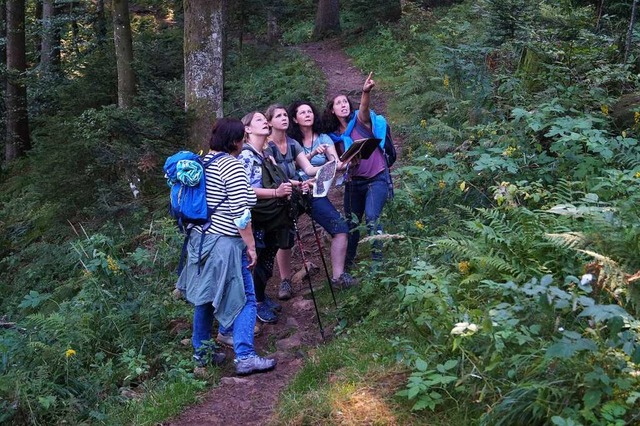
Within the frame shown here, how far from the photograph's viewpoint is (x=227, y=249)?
18.2ft

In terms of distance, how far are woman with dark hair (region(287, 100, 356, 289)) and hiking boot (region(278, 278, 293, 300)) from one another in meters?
0.55

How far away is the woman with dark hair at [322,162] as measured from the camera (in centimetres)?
708

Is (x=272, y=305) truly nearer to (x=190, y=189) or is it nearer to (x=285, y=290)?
(x=285, y=290)

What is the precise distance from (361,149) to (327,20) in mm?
22560

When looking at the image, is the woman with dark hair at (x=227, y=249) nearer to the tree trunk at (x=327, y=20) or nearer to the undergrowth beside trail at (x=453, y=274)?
the undergrowth beside trail at (x=453, y=274)

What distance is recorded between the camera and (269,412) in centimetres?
485

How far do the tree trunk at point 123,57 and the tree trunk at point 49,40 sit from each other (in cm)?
665

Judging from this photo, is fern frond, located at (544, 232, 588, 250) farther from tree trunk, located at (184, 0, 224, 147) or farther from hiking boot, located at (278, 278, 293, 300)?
tree trunk, located at (184, 0, 224, 147)

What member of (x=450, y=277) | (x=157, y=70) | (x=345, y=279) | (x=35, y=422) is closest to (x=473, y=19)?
(x=157, y=70)

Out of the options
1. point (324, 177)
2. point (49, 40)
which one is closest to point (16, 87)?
point (49, 40)

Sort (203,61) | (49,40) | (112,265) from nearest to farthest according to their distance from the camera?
(112,265) → (203,61) → (49,40)

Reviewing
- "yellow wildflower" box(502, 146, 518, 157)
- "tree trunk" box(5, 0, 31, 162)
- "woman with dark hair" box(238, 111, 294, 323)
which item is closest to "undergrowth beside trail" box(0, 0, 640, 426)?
"yellow wildflower" box(502, 146, 518, 157)

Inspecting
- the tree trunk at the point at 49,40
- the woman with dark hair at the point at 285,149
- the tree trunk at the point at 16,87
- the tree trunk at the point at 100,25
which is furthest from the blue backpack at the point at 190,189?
the tree trunk at the point at 100,25

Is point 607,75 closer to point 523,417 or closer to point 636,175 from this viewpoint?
point 636,175
